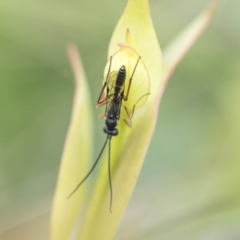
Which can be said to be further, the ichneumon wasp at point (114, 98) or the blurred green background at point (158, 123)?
the blurred green background at point (158, 123)

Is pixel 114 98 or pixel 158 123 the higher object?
pixel 158 123

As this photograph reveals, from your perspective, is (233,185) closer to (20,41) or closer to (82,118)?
(82,118)

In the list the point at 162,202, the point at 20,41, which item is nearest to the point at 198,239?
the point at 162,202

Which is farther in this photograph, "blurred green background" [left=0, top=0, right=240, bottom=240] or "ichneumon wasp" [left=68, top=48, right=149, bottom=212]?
"blurred green background" [left=0, top=0, right=240, bottom=240]

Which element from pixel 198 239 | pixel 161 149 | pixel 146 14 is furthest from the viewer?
pixel 161 149

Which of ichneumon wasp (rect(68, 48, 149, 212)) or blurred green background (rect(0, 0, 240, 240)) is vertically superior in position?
blurred green background (rect(0, 0, 240, 240))

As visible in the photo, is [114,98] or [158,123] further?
[158,123]

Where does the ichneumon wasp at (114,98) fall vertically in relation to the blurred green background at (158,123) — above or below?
below

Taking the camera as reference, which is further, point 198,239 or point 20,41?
point 20,41
